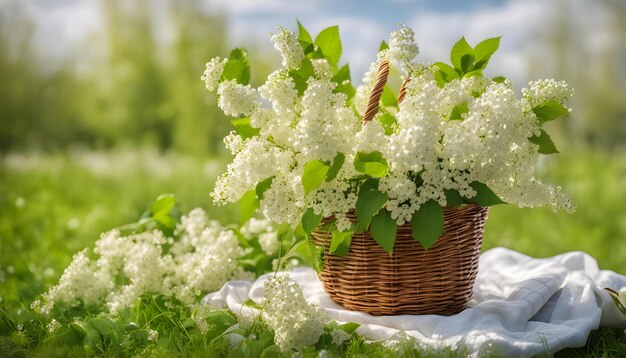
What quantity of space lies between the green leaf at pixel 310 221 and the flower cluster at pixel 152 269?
0.88 meters

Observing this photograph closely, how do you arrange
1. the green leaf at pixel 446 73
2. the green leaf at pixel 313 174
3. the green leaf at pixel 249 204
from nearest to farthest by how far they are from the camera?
the green leaf at pixel 313 174
the green leaf at pixel 249 204
the green leaf at pixel 446 73

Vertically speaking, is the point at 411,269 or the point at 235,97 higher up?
the point at 235,97

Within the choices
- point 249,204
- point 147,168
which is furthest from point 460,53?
point 147,168

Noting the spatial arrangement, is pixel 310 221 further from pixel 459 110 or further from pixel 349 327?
pixel 459 110

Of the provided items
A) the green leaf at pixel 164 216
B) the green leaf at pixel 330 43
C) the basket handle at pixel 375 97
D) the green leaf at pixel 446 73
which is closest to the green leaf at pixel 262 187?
the basket handle at pixel 375 97

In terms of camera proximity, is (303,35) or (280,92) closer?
(280,92)

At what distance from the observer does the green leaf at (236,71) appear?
226cm

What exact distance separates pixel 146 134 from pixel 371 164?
12596mm

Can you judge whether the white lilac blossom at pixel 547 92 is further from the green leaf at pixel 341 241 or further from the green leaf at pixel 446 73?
the green leaf at pixel 341 241

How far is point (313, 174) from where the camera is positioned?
2.03 meters

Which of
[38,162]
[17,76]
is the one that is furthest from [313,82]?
[17,76]

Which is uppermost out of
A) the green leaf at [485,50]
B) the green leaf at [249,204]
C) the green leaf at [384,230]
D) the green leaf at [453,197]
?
the green leaf at [485,50]

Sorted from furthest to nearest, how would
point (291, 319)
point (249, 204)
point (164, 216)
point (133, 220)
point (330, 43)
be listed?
point (133, 220)
point (164, 216)
point (330, 43)
point (249, 204)
point (291, 319)

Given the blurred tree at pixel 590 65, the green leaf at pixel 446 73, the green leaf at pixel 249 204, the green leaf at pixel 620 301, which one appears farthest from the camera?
the blurred tree at pixel 590 65
